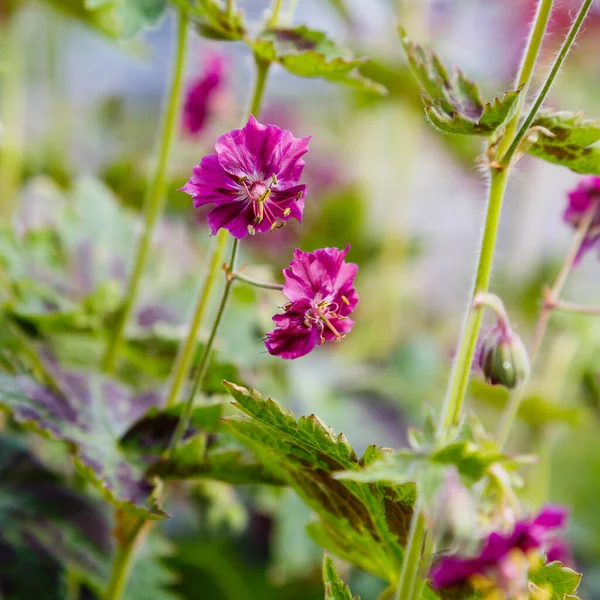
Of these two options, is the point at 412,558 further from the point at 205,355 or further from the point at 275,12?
the point at 275,12

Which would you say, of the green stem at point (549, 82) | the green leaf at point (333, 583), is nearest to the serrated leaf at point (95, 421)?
the green leaf at point (333, 583)

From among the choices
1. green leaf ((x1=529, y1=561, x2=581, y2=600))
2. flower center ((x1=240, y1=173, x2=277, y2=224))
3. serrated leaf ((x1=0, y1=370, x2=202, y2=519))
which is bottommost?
serrated leaf ((x1=0, y1=370, x2=202, y2=519))

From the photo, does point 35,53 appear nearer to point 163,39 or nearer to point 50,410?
point 163,39

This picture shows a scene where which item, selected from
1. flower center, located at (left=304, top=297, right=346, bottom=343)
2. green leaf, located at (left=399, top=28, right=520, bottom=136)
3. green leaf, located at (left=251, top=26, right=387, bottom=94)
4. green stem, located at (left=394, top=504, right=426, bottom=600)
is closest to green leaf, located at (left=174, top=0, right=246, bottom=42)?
green leaf, located at (left=251, top=26, right=387, bottom=94)

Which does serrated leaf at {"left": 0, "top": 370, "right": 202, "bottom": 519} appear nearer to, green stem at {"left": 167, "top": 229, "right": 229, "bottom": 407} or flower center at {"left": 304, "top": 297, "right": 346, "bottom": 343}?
green stem at {"left": 167, "top": 229, "right": 229, "bottom": 407}

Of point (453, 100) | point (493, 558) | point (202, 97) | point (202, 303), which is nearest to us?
point (493, 558)

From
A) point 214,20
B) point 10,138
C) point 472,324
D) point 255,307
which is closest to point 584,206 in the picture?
point 472,324
